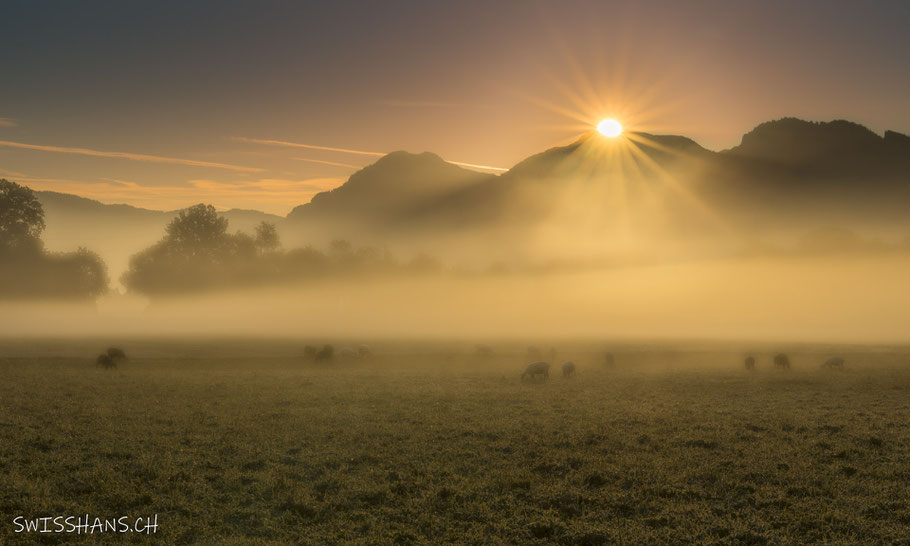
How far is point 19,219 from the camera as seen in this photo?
296 feet

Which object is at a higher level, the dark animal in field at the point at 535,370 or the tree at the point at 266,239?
the tree at the point at 266,239

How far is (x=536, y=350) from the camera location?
57.0 metres

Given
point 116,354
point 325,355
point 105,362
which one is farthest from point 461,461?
point 116,354

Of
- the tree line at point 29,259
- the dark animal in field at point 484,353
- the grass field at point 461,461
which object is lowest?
the grass field at point 461,461

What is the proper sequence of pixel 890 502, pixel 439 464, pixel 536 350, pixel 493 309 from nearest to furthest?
pixel 890 502 → pixel 439 464 → pixel 536 350 → pixel 493 309

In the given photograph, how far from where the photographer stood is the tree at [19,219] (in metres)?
88.2

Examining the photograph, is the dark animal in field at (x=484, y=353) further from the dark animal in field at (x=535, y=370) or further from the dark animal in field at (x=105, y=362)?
the dark animal in field at (x=105, y=362)

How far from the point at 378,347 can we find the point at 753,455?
5421cm

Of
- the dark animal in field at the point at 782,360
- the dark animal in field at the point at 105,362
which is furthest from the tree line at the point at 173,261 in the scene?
the dark animal in field at the point at 782,360

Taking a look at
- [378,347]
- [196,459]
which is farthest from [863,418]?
[378,347]

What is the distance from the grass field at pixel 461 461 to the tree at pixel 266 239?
93.5 m

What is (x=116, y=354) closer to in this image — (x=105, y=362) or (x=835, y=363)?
(x=105, y=362)

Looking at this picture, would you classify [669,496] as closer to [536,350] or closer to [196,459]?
[196,459]

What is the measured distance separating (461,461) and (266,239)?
387ft
